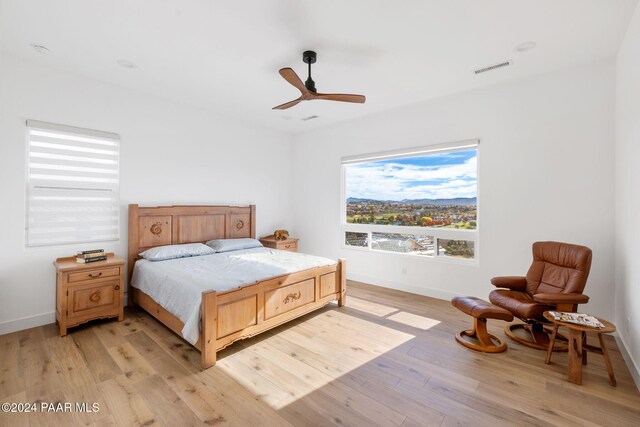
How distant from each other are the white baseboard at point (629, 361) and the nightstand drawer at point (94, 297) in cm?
487

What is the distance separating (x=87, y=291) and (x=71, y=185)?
1289 mm

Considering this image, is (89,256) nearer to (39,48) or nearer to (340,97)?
(39,48)

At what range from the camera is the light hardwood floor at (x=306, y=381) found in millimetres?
1915

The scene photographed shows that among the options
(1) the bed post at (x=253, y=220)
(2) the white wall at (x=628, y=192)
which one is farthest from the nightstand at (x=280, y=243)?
(2) the white wall at (x=628, y=192)

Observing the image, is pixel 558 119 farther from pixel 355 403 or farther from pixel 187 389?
pixel 187 389

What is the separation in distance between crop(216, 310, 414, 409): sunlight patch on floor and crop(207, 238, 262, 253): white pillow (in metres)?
1.75

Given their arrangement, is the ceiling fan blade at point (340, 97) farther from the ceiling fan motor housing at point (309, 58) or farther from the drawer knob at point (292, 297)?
the drawer knob at point (292, 297)

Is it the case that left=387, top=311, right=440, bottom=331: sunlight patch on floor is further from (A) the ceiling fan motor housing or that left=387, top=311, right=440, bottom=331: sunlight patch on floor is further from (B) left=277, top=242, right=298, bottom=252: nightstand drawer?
(A) the ceiling fan motor housing

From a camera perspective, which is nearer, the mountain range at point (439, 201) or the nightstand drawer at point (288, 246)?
the mountain range at point (439, 201)

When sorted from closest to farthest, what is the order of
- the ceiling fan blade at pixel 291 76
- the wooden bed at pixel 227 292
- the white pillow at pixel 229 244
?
the wooden bed at pixel 227 292 < the ceiling fan blade at pixel 291 76 < the white pillow at pixel 229 244

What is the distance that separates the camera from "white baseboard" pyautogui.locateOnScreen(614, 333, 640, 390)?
7.36ft

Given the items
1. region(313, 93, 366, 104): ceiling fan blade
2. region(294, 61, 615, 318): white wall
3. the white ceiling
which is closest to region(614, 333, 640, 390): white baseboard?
region(294, 61, 615, 318): white wall

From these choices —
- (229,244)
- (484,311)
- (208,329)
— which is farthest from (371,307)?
(229,244)

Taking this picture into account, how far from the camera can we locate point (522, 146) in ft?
11.8
